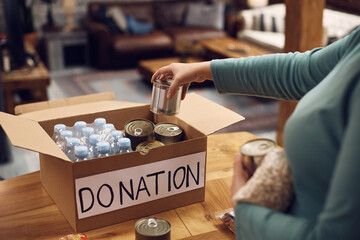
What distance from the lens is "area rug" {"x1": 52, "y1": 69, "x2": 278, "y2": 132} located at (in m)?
4.35

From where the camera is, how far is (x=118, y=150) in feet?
4.12

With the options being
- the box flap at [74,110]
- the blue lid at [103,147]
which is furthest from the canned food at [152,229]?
the box flap at [74,110]

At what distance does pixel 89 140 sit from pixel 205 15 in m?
5.77

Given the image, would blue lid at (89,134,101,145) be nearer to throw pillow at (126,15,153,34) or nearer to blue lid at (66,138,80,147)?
blue lid at (66,138,80,147)

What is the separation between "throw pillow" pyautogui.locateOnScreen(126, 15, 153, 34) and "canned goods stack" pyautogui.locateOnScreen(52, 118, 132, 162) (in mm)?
5060

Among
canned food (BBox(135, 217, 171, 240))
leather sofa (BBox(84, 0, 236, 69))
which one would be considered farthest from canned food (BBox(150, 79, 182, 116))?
leather sofa (BBox(84, 0, 236, 69))

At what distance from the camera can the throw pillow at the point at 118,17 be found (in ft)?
20.3

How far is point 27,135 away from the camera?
1.17 m

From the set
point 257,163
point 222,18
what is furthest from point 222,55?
point 257,163

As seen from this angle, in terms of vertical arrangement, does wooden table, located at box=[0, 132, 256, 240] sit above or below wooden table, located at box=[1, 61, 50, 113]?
above

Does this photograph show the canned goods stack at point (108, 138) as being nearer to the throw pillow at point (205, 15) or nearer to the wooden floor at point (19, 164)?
the wooden floor at point (19, 164)

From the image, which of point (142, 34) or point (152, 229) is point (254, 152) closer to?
point (152, 229)

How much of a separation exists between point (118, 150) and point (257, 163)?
0.49 metres

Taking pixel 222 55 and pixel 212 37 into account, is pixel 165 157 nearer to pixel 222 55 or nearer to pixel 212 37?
pixel 222 55
